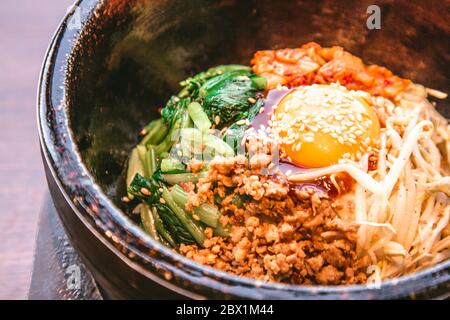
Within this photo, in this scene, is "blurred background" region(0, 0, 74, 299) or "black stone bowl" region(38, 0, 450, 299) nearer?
"black stone bowl" region(38, 0, 450, 299)

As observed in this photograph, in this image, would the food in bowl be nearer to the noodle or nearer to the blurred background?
the noodle

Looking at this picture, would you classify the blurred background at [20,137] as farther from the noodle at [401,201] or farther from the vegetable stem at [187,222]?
the noodle at [401,201]

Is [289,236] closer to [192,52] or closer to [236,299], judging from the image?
[236,299]

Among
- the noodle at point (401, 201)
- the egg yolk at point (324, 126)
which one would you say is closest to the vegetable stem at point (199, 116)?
the egg yolk at point (324, 126)

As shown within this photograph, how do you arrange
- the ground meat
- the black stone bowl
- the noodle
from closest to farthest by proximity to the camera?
the black stone bowl → the ground meat → the noodle

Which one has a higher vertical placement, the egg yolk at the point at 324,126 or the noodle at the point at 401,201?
the egg yolk at the point at 324,126

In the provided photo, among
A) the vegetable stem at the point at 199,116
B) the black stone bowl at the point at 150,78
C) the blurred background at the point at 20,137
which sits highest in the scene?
the black stone bowl at the point at 150,78

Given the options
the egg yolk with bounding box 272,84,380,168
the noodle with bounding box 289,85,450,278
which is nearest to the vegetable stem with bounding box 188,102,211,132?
the egg yolk with bounding box 272,84,380,168

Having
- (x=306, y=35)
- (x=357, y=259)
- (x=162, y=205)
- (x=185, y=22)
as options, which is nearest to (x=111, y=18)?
(x=185, y=22)
